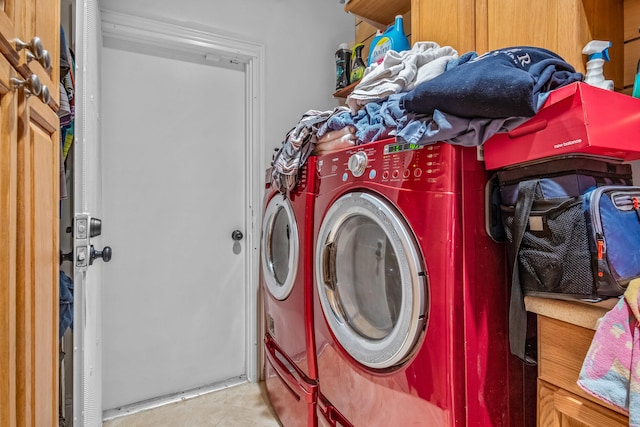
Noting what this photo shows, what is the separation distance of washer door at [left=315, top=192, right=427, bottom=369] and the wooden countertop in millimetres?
251

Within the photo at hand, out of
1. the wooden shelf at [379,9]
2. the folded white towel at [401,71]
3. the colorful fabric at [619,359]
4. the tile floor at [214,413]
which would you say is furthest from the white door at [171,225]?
the colorful fabric at [619,359]

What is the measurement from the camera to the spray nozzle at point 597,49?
2.95 ft

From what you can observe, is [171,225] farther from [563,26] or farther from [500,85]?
[563,26]

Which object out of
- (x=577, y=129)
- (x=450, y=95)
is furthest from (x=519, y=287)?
(x=450, y=95)

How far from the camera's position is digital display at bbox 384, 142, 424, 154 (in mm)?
917

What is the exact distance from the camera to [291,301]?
152 centimetres

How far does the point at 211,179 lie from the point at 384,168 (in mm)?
1417

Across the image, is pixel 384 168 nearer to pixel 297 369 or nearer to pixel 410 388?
pixel 410 388

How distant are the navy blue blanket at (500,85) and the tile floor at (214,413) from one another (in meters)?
1.74

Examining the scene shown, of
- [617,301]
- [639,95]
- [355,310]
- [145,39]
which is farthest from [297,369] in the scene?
[145,39]

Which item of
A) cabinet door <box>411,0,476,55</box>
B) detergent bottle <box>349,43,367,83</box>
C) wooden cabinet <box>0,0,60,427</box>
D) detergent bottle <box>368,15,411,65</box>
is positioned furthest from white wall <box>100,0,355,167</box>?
wooden cabinet <box>0,0,60,427</box>

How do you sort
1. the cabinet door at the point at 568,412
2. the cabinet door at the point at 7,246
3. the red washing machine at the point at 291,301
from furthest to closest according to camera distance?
the red washing machine at the point at 291,301 → the cabinet door at the point at 568,412 → the cabinet door at the point at 7,246

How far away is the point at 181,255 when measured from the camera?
2.04 metres

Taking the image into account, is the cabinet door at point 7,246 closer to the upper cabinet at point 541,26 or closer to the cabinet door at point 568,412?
the cabinet door at point 568,412
